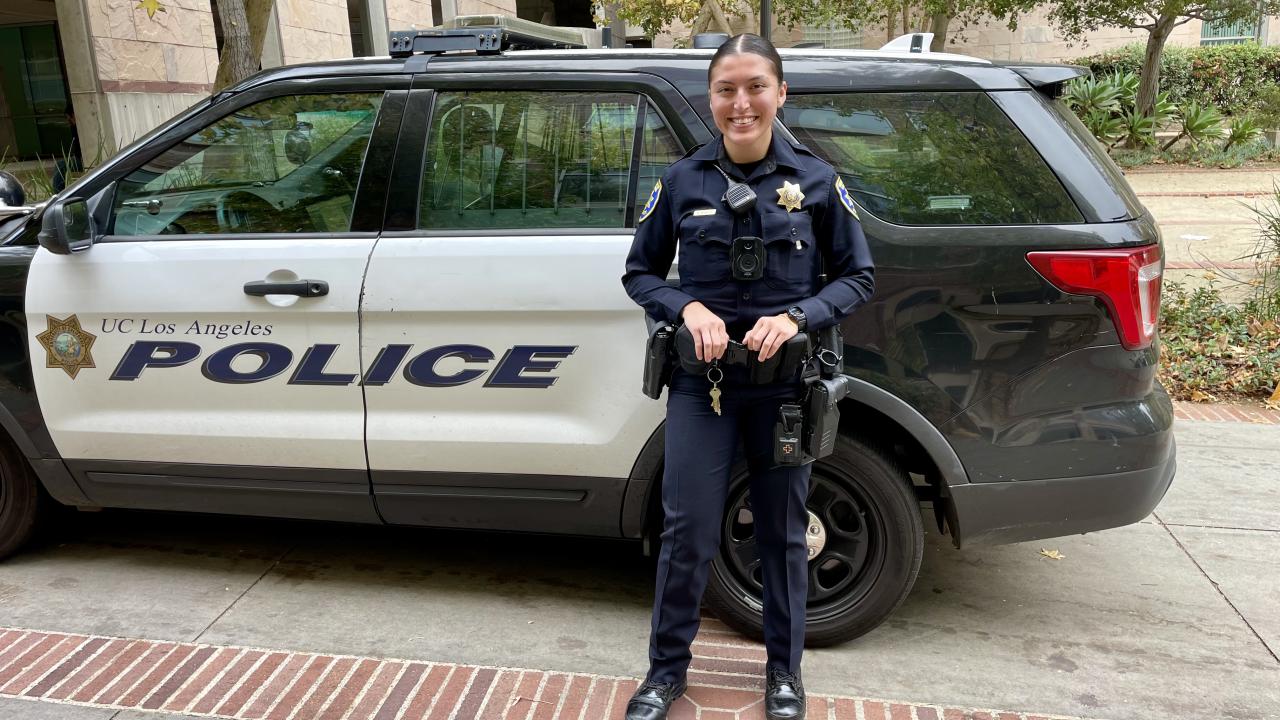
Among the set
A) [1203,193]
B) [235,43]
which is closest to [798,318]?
[235,43]

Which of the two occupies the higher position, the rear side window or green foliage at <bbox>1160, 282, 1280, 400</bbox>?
the rear side window

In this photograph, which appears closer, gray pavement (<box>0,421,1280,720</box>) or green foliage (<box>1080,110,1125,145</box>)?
gray pavement (<box>0,421,1280,720</box>)

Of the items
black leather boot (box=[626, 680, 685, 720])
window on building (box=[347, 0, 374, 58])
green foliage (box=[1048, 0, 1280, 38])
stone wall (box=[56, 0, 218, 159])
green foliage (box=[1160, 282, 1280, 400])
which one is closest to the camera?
black leather boot (box=[626, 680, 685, 720])

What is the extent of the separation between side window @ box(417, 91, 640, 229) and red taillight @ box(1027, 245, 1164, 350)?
4.03 feet

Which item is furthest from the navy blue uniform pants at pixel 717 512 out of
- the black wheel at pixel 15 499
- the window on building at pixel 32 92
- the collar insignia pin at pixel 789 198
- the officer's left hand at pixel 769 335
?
the window on building at pixel 32 92

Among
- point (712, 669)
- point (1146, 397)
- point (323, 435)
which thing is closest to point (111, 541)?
point (323, 435)

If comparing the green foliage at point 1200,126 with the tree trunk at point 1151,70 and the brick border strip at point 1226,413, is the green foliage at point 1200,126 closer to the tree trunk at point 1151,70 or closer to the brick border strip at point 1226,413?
the tree trunk at point 1151,70

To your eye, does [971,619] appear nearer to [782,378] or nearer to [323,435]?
[782,378]

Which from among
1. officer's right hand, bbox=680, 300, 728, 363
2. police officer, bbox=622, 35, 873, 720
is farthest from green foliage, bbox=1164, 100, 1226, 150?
officer's right hand, bbox=680, 300, 728, 363

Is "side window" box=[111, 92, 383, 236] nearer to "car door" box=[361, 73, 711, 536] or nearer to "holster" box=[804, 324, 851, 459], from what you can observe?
"car door" box=[361, 73, 711, 536]

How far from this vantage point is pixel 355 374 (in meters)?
3.25

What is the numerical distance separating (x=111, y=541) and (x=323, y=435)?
1.44 metres

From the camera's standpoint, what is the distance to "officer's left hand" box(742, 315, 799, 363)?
244cm

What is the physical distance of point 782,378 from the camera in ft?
8.42
